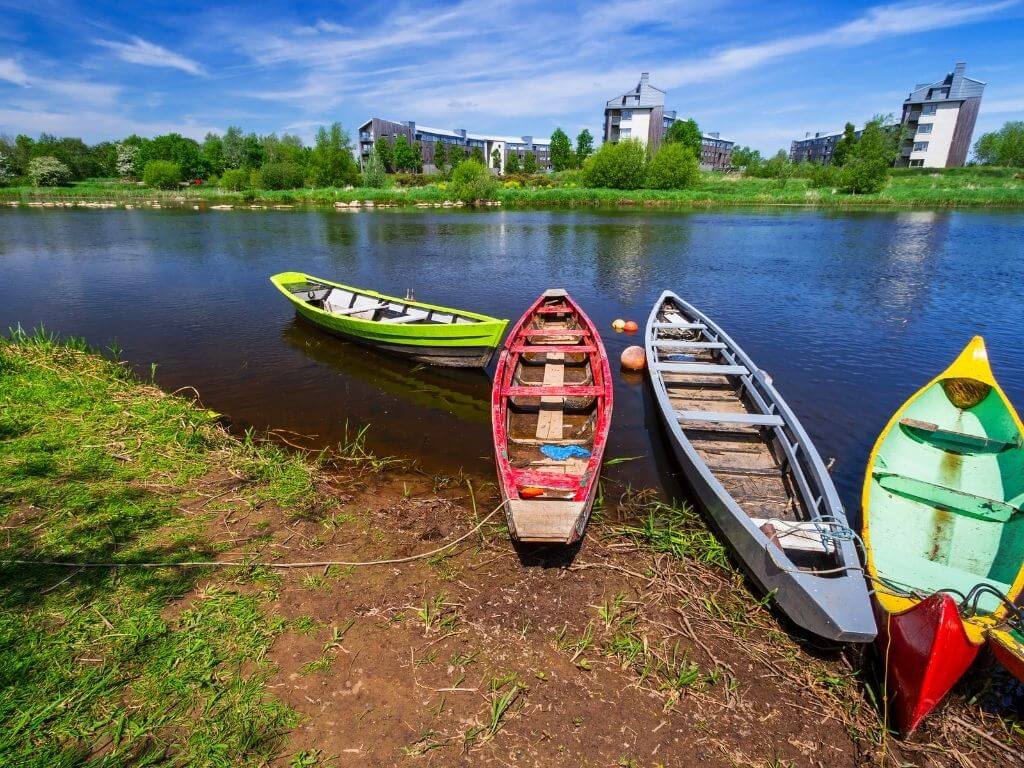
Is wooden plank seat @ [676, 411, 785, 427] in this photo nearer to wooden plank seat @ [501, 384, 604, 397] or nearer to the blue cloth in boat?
wooden plank seat @ [501, 384, 604, 397]

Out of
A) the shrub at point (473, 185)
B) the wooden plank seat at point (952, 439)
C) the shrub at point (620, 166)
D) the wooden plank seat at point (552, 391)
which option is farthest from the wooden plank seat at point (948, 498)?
the shrub at point (620, 166)

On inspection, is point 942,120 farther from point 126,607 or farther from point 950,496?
point 126,607

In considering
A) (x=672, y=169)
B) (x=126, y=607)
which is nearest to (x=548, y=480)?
(x=126, y=607)

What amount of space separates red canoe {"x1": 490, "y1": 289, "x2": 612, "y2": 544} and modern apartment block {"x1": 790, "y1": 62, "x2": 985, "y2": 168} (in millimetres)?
103702

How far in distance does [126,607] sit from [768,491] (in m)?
7.98

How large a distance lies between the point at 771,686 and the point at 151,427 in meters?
9.66

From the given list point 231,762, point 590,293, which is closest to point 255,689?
point 231,762

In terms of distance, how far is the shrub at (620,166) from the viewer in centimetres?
6944

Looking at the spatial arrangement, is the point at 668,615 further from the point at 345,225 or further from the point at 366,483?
the point at 345,225

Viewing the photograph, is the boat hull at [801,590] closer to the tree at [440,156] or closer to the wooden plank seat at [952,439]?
the wooden plank seat at [952,439]

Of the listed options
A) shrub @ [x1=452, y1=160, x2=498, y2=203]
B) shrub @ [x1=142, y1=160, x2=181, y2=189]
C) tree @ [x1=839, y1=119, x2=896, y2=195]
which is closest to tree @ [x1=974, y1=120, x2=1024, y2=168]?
tree @ [x1=839, y1=119, x2=896, y2=195]

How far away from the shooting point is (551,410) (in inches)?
378

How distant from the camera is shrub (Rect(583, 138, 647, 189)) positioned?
2734 inches

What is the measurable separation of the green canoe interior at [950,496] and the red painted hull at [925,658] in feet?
3.52
